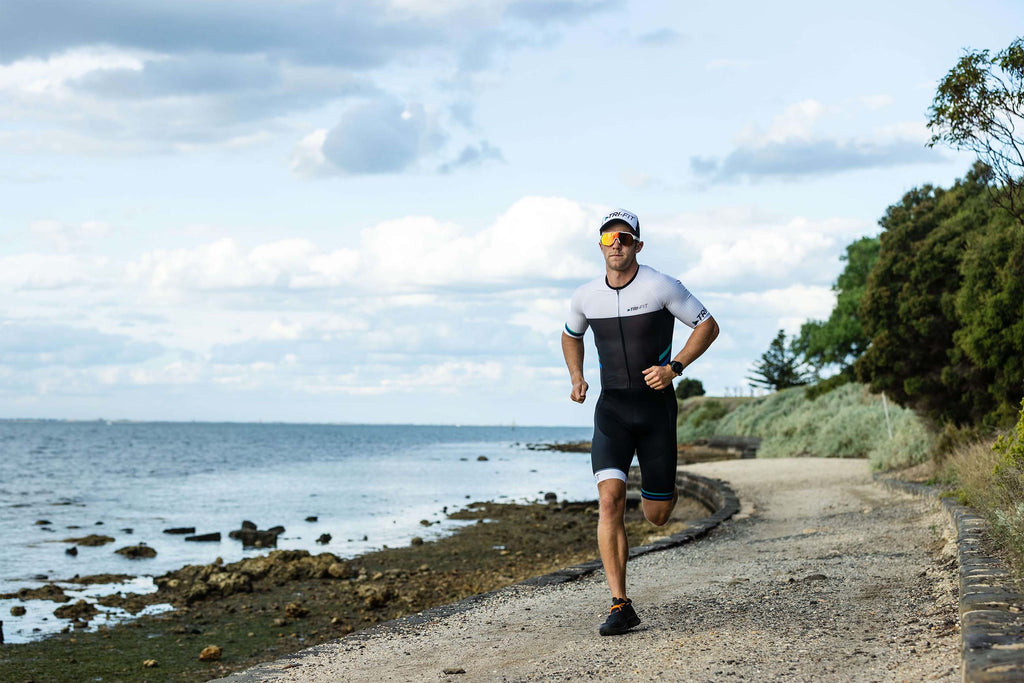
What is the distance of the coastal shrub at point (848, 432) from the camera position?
2019 centimetres

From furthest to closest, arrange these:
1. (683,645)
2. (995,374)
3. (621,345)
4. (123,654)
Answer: (995,374)
(123,654)
(621,345)
(683,645)

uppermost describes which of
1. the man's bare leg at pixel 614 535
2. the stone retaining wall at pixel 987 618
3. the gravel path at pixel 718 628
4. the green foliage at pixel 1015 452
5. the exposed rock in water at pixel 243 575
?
the green foliage at pixel 1015 452

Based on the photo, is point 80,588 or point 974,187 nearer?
point 80,588

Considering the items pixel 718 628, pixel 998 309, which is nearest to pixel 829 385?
pixel 998 309

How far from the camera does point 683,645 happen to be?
5820 mm

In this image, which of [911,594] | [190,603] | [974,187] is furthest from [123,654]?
[974,187]

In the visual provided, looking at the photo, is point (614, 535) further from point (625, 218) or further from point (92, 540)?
point (92, 540)

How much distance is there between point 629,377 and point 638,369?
3.0 inches

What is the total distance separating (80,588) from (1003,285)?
1449 centimetres

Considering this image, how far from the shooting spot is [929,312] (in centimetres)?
1709

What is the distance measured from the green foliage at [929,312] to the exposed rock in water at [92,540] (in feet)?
54.7

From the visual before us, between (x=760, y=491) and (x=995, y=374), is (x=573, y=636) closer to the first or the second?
(x=995, y=374)

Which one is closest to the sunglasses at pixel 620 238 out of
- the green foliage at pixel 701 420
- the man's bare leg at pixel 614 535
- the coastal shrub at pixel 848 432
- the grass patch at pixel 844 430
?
the man's bare leg at pixel 614 535

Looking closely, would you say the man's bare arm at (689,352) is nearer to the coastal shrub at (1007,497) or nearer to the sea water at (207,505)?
the coastal shrub at (1007,497)
